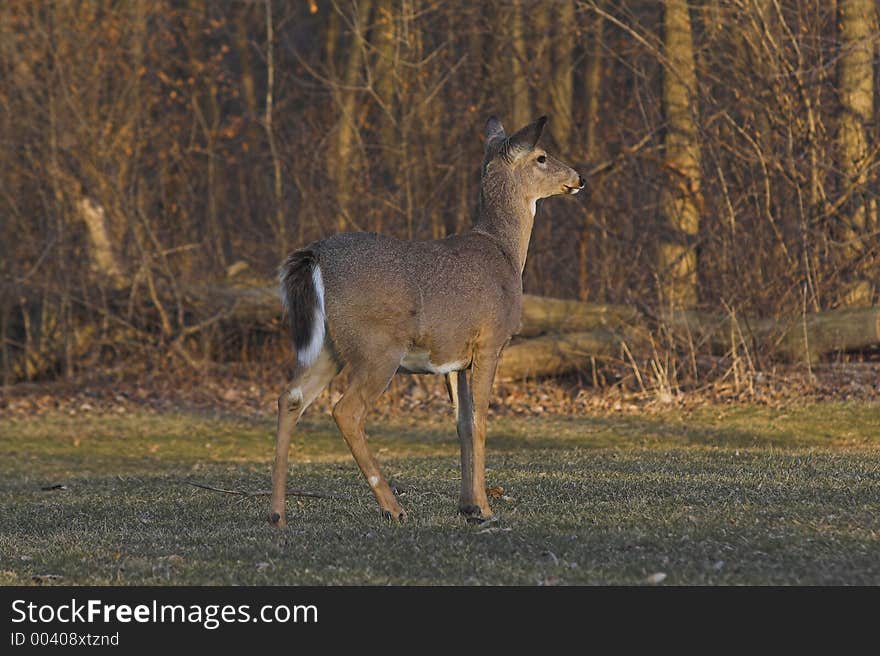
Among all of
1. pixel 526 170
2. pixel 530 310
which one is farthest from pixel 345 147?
pixel 526 170

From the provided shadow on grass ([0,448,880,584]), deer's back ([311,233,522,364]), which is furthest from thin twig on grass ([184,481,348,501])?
deer's back ([311,233,522,364])

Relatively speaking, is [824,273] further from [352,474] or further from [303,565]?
[303,565]

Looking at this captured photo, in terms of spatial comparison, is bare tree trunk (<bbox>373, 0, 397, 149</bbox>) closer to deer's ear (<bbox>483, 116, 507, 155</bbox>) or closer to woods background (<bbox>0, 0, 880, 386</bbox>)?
woods background (<bbox>0, 0, 880, 386</bbox>)

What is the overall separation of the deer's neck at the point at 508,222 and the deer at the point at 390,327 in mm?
211

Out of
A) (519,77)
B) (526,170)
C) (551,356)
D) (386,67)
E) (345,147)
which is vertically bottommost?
(551,356)

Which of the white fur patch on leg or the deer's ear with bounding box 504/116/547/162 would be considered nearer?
the white fur patch on leg

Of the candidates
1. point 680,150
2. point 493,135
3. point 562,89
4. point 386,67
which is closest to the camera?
point 493,135

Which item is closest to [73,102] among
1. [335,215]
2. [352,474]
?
[335,215]

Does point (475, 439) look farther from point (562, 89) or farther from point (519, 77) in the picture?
point (562, 89)

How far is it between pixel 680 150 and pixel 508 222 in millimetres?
10969

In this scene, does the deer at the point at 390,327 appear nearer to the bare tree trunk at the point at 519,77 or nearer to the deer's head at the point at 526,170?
the deer's head at the point at 526,170

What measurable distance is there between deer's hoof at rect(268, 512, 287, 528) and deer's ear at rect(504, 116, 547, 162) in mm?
2720

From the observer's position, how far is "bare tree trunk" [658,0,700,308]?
1931 centimetres

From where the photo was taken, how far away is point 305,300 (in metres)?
8.05
